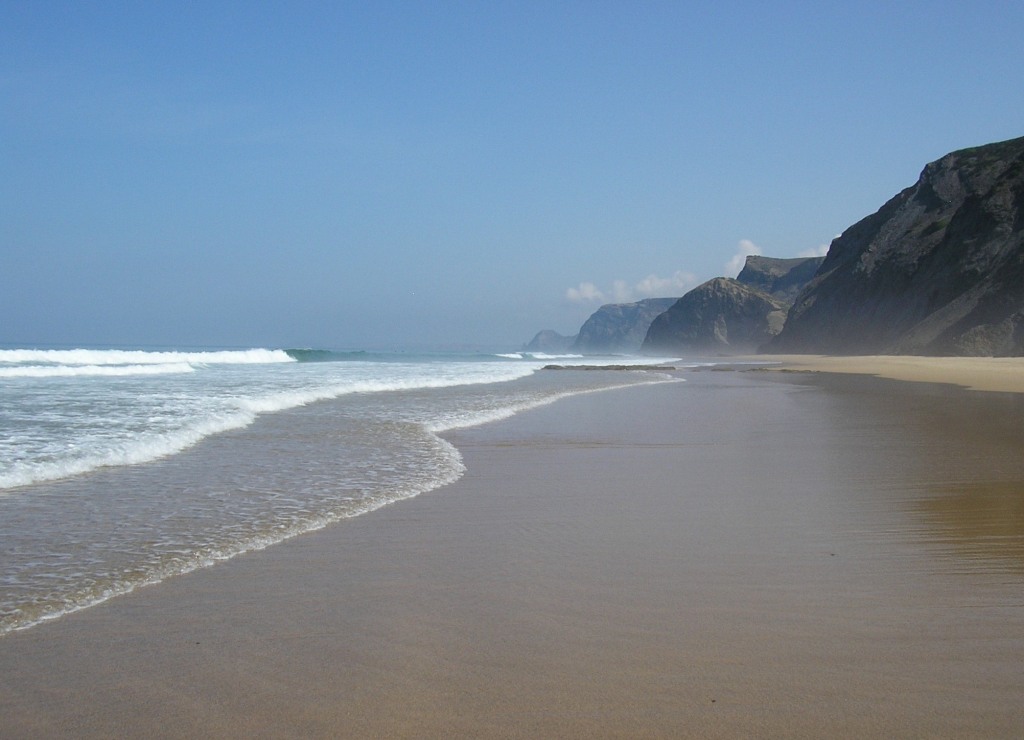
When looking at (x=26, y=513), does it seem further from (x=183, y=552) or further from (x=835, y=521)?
(x=835, y=521)

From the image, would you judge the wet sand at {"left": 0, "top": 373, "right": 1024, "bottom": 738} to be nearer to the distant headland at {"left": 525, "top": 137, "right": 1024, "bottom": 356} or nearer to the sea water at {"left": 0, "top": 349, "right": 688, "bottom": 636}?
the sea water at {"left": 0, "top": 349, "right": 688, "bottom": 636}

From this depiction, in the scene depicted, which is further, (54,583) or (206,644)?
(54,583)

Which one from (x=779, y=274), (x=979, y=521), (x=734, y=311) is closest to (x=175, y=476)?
(x=979, y=521)

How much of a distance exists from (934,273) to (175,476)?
2219 inches

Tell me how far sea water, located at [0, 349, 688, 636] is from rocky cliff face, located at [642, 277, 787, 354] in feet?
306

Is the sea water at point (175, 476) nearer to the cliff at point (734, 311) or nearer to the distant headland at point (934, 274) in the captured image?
the distant headland at point (934, 274)

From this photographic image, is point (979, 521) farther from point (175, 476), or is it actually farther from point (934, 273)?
point (934, 273)

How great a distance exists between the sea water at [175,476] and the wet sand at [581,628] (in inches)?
15.1

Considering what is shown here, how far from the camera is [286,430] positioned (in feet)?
35.2

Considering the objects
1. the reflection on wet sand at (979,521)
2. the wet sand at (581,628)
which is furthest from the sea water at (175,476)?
the reflection on wet sand at (979,521)

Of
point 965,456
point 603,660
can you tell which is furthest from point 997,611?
point 965,456

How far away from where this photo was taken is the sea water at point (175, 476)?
14.1 ft

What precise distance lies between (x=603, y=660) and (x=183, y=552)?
2768 millimetres

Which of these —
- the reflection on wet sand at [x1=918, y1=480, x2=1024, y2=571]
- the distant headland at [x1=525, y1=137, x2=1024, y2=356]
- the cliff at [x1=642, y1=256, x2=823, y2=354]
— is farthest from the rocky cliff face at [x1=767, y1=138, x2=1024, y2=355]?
the reflection on wet sand at [x1=918, y1=480, x2=1024, y2=571]
